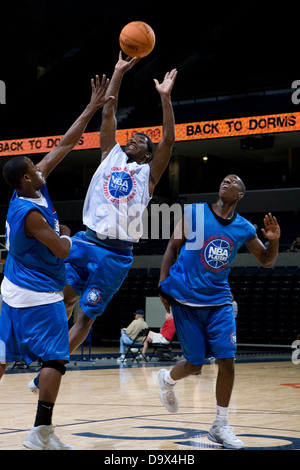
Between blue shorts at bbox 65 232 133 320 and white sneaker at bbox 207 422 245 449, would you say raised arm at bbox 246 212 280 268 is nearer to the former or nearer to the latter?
blue shorts at bbox 65 232 133 320

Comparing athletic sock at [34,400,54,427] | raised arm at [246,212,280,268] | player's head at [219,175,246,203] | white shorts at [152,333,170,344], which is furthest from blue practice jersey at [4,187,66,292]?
white shorts at [152,333,170,344]

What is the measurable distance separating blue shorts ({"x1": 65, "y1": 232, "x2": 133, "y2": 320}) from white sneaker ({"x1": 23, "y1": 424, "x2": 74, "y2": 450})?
123 centimetres

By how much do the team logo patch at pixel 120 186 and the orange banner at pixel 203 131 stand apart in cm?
1471

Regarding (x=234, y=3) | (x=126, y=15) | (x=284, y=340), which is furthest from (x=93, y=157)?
(x=284, y=340)

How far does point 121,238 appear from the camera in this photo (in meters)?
5.32

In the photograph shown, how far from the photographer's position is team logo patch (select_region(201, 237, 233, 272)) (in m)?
5.23

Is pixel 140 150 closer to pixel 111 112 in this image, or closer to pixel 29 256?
pixel 111 112

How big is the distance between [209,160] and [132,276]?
783 cm

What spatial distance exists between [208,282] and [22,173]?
175 cm

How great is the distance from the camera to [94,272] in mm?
5285

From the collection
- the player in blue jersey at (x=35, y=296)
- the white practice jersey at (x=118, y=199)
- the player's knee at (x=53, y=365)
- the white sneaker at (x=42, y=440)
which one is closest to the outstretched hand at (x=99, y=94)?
the white practice jersey at (x=118, y=199)

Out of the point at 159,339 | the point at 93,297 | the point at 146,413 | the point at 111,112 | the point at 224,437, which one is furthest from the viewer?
the point at 159,339

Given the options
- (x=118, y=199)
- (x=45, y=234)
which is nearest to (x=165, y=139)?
(x=118, y=199)
